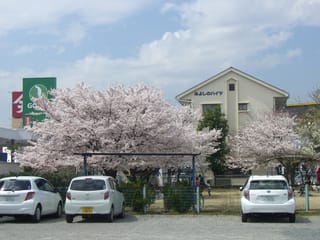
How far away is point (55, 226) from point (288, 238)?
24.8 feet

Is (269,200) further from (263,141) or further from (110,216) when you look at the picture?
(263,141)

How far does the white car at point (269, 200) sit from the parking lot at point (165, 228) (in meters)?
0.42

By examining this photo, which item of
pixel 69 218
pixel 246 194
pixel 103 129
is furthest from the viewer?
pixel 103 129

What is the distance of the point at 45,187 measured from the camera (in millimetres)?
21547

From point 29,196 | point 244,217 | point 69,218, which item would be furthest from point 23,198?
point 244,217

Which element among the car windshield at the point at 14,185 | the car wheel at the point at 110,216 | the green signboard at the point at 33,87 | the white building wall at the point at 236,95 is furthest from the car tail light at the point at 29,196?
the white building wall at the point at 236,95

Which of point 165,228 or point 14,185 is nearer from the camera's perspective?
point 165,228

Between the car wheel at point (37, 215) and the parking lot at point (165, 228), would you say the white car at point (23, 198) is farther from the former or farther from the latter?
the parking lot at point (165, 228)

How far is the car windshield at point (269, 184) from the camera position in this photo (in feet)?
65.2

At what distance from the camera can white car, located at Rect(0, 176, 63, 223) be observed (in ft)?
65.1

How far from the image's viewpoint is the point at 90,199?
2006 cm

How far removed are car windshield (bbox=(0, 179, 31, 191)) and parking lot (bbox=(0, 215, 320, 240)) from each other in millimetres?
1149

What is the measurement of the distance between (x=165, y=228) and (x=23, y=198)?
5.00 meters

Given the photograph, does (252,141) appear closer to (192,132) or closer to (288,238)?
(192,132)
